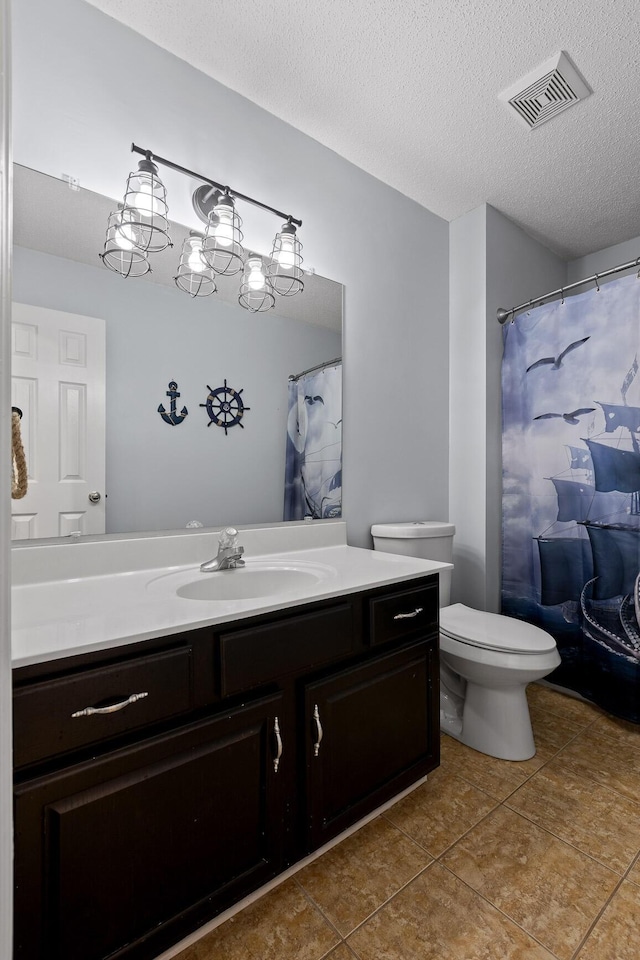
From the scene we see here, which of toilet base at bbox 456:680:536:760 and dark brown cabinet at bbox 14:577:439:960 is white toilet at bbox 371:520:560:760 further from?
dark brown cabinet at bbox 14:577:439:960

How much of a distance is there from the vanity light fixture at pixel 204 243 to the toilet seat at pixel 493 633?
4.78 ft

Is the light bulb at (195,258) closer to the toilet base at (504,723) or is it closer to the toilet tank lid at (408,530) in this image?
the toilet tank lid at (408,530)

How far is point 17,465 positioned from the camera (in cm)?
125

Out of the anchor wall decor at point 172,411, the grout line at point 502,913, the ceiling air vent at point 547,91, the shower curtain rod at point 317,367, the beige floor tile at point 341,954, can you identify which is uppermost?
the ceiling air vent at point 547,91

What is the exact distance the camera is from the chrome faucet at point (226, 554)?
4.74 ft

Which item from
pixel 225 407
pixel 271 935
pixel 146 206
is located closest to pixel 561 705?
pixel 271 935

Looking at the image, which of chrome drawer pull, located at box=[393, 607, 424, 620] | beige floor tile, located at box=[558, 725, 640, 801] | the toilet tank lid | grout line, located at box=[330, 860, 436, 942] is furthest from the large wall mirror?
beige floor tile, located at box=[558, 725, 640, 801]

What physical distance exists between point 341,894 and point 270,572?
33.8 inches

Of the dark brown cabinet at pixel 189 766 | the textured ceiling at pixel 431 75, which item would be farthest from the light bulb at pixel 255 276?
the dark brown cabinet at pixel 189 766

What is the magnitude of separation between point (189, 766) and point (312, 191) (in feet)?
6.57

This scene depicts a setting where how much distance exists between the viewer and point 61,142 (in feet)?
4.32

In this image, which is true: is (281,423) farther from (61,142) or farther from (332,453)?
(61,142)

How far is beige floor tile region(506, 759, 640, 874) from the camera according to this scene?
1354 millimetres

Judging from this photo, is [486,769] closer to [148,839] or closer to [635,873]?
[635,873]
